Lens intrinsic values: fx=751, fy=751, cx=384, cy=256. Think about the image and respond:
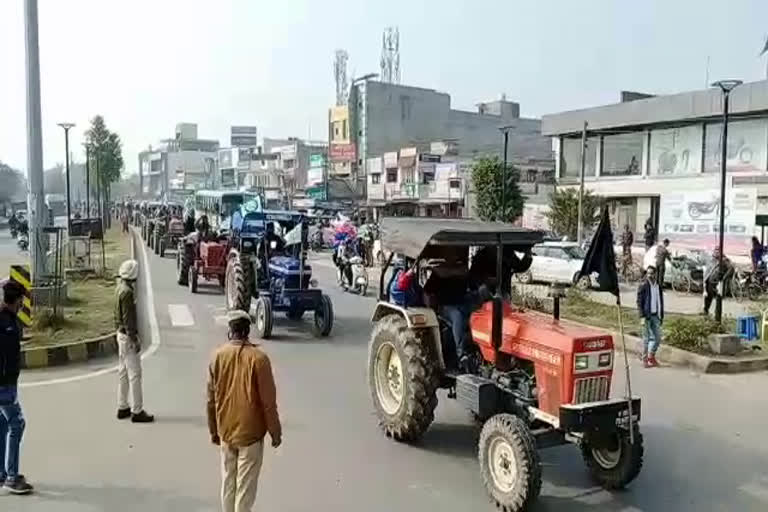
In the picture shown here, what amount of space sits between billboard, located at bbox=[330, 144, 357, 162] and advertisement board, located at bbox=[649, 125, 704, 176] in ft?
111

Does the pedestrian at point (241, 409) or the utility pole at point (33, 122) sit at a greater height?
the utility pole at point (33, 122)

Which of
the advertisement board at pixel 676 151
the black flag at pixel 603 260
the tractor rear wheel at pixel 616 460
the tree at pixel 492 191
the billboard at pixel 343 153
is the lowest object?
the tractor rear wheel at pixel 616 460

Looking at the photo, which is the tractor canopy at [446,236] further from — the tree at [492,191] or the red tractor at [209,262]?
the tree at [492,191]

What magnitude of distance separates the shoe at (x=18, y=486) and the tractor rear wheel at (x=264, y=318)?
710 cm

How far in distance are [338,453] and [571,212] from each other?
2928 cm

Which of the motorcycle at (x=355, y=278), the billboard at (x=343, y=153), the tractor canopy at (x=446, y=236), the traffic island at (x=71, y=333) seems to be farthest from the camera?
the billboard at (x=343, y=153)

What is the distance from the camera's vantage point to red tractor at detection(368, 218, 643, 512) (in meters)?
→ 6.01

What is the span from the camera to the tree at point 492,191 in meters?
39.5

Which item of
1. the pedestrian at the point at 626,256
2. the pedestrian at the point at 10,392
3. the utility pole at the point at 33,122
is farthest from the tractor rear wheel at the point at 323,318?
the pedestrian at the point at 626,256

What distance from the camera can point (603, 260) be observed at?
648cm

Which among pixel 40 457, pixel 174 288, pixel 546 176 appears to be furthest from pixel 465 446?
pixel 546 176

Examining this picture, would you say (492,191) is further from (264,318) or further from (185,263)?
(264,318)

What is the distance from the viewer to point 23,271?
11453mm

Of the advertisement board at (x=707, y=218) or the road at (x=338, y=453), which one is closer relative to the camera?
the road at (x=338, y=453)
